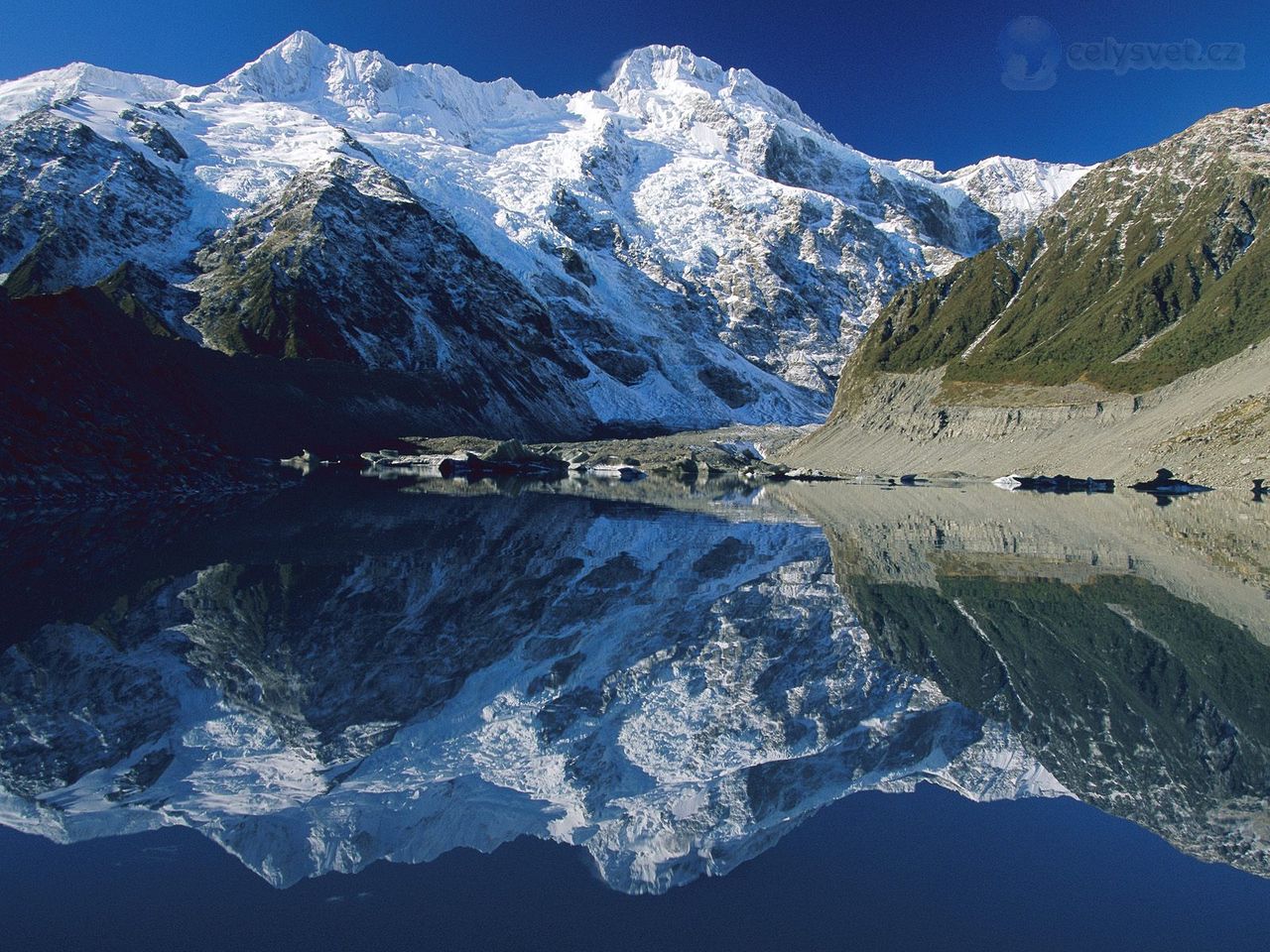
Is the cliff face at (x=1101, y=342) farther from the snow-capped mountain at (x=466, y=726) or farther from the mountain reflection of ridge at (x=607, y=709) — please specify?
the snow-capped mountain at (x=466, y=726)

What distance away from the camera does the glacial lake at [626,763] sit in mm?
6668

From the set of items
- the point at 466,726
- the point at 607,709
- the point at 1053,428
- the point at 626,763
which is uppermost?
the point at 1053,428

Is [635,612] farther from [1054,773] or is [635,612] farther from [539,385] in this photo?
[539,385]

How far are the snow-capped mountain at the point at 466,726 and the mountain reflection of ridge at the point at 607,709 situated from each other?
0.04 m

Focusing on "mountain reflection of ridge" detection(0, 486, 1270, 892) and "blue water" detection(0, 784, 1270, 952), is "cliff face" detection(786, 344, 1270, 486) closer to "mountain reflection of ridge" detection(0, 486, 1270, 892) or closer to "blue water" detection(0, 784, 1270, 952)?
"mountain reflection of ridge" detection(0, 486, 1270, 892)

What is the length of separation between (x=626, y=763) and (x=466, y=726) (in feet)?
7.26

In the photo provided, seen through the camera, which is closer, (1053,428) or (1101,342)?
(1053,428)

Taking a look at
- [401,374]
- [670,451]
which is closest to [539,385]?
[401,374]

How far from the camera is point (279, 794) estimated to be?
8.48m

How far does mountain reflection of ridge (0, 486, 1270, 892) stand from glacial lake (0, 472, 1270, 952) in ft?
0.18

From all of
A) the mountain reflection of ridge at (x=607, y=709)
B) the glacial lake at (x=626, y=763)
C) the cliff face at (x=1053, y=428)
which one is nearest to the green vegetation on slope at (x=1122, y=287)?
the cliff face at (x=1053, y=428)

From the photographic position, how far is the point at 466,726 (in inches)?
420

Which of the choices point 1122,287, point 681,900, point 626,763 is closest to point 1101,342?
point 1122,287

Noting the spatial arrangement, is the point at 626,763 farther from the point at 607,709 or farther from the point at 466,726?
the point at 466,726
